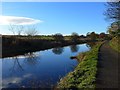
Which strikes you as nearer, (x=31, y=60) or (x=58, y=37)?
(x=31, y=60)

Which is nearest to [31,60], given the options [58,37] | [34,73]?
[34,73]

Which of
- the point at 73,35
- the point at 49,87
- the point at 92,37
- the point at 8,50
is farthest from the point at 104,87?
the point at 92,37

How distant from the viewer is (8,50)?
43719 mm

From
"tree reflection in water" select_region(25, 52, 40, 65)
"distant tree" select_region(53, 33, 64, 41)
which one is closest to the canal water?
"tree reflection in water" select_region(25, 52, 40, 65)

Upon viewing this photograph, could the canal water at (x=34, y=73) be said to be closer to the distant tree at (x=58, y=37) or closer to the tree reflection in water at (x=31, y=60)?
the tree reflection in water at (x=31, y=60)

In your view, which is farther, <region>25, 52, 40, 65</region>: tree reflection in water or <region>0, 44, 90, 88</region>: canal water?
<region>25, 52, 40, 65</region>: tree reflection in water

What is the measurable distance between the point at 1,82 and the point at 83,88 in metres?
8.81

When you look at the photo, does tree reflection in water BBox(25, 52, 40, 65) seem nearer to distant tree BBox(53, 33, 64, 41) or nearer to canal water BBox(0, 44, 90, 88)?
canal water BBox(0, 44, 90, 88)

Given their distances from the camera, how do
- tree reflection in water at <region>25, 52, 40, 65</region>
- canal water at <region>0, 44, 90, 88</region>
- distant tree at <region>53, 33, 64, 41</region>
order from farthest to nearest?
distant tree at <region>53, 33, 64, 41</region> < tree reflection in water at <region>25, 52, 40, 65</region> < canal water at <region>0, 44, 90, 88</region>

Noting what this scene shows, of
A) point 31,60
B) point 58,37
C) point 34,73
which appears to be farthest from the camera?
point 58,37

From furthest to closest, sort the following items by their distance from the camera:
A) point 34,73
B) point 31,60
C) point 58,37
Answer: point 58,37 → point 31,60 → point 34,73

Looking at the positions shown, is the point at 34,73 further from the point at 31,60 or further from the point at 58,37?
the point at 58,37

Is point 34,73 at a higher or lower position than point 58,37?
higher

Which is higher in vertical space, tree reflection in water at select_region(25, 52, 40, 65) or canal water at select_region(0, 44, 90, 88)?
canal water at select_region(0, 44, 90, 88)
